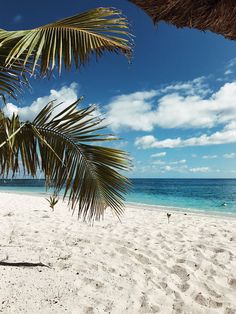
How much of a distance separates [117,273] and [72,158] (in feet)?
6.21

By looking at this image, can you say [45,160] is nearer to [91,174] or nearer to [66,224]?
[91,174]

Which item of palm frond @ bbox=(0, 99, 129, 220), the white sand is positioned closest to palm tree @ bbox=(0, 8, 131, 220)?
palm frond @ bbox=(0, 99, 129, 220)

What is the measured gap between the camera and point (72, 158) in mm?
2682

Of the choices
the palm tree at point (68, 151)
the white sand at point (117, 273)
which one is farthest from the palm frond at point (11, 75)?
the white sand at point (117, 273)

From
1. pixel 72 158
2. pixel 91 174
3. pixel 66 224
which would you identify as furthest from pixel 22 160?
pixel 66 224

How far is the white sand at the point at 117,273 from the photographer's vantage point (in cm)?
A: 292

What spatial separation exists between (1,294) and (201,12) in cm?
322

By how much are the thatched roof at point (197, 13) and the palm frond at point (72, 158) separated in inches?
41.5

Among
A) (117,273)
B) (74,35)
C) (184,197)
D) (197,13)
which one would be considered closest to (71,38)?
(74,35)

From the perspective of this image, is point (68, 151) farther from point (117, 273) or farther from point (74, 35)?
point (117, 273)

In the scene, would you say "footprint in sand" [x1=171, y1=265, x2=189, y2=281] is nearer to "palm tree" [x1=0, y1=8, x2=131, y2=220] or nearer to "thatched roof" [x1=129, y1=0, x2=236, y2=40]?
"palm tree" [x1=0, y1=8, x2=131, y2=220]

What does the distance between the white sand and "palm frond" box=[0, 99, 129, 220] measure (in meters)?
1.09

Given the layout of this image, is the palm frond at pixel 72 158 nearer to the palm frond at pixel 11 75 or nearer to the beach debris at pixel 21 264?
the palm frond at pixel 11 75

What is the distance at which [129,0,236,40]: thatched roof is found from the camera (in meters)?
1.62
